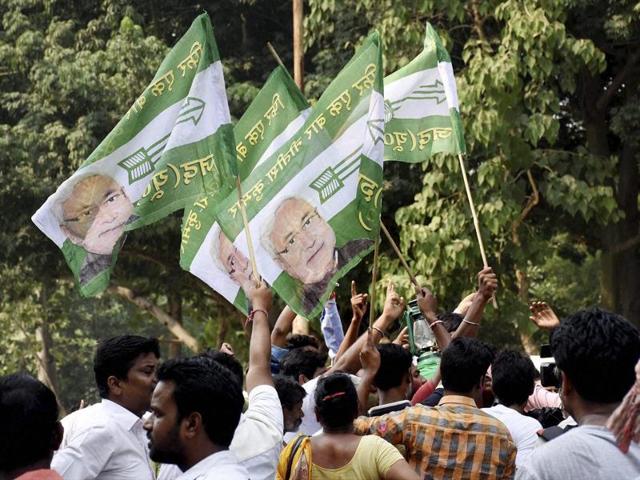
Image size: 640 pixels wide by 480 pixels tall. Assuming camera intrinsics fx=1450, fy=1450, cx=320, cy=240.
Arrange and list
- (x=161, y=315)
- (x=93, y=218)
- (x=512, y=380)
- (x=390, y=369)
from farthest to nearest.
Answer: (x=161, y=315), (x=93, y=218), (x=512, y=380), (x=390, y=369)

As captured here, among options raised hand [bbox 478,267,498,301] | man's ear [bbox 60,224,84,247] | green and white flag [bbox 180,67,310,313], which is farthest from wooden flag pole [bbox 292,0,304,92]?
raised hand [bbox 478,267,498,301]

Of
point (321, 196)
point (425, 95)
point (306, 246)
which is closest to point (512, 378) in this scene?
point (306, 246)

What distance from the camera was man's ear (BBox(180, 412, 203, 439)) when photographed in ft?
13.6

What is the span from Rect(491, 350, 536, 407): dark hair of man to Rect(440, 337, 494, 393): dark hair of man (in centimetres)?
61

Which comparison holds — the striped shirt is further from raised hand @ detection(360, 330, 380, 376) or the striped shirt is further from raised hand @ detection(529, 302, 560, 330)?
raised hand @ detection(529, 302, 560, 330)

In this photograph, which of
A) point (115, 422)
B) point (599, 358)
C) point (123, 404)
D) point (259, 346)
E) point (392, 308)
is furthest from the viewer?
point (392, 308)

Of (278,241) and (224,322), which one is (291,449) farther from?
(224,322)

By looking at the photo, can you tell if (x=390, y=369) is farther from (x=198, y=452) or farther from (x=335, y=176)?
(x=198, y=452)

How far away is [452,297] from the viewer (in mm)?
16391

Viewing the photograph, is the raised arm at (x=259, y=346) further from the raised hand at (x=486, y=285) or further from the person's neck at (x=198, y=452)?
the raised hand at (x=486, y=285)

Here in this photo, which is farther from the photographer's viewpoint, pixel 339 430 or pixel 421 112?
pixel 421 112

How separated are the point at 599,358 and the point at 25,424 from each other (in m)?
1.64

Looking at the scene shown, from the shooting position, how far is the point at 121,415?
215 inches

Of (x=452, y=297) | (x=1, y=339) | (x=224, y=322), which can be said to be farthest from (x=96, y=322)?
(x=452, y=297)
